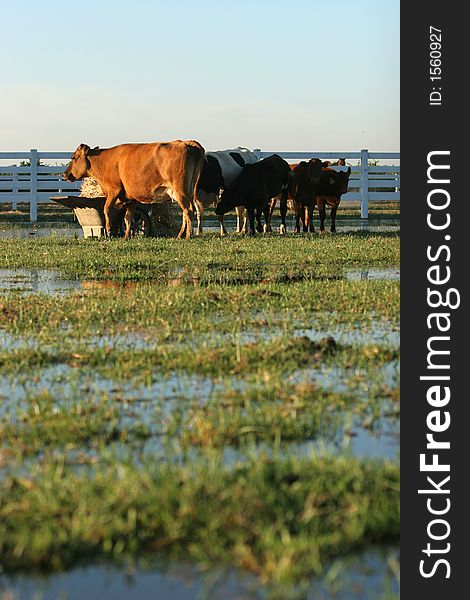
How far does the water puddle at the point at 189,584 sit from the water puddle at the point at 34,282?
25.8 ft

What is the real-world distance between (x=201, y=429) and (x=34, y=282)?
322 inches

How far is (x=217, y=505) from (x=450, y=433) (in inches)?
39.2

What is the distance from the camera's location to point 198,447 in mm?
4574

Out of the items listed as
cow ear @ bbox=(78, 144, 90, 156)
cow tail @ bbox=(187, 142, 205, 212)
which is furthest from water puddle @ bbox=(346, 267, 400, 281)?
cow ear @ bbox=(78, 144, 90, 156)

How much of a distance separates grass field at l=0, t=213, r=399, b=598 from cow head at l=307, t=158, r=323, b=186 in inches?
547

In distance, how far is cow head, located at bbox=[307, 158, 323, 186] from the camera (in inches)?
955

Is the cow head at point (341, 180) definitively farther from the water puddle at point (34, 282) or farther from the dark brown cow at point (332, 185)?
the water puddle at point (34, 282)

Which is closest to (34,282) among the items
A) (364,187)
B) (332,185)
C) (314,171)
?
(314,171)

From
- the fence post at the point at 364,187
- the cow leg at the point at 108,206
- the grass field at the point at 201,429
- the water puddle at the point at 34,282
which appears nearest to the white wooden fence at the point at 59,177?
the fence post at the point at 364,187

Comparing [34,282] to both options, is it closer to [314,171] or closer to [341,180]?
[314,171]

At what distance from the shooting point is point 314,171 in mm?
24250

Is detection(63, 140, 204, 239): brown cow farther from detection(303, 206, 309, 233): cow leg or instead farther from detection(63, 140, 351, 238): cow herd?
detection(303, 206, 309, 233): cow leg

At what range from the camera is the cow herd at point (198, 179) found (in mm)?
22359

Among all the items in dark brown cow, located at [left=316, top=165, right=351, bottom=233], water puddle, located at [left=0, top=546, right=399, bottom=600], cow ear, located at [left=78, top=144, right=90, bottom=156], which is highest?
cow ear, located at [left=78, top=144, right=90, bottom=156]
